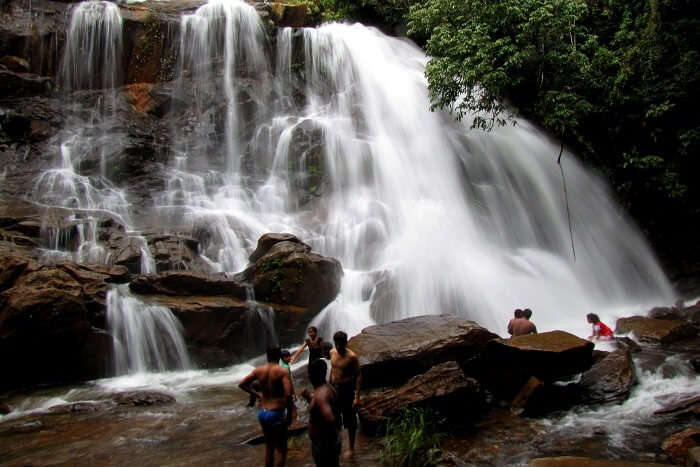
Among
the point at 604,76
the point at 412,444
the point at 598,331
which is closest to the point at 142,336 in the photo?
the point at 412,444

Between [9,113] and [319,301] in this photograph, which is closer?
[319,301]

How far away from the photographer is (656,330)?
10.9 m

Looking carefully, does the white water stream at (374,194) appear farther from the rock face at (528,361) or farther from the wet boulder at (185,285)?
the rock face at (528,361)

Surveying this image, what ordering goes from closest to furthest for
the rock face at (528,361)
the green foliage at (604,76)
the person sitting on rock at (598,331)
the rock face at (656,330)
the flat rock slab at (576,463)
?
the flat rock slab at (576,463) → the rock face at (528,361) → the person sitting on rock at (598,331) → the rock face at (656,330) → the green foliage at (604,76)

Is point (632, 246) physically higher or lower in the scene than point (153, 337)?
higher

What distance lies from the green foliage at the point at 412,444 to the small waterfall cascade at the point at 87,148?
8325 mm

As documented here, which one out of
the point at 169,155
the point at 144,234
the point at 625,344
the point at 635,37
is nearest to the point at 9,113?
the point at 169,155

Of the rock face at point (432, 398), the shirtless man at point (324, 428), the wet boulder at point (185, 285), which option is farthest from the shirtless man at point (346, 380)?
the wet boulder at point (185, 285)

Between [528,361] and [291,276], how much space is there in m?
5.93

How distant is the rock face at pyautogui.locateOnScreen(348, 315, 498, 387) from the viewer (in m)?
7.64

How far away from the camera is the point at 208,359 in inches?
418

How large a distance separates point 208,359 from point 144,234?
14.2 feet

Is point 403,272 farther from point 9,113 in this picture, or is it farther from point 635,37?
point 9,113

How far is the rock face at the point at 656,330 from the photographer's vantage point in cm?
1065
